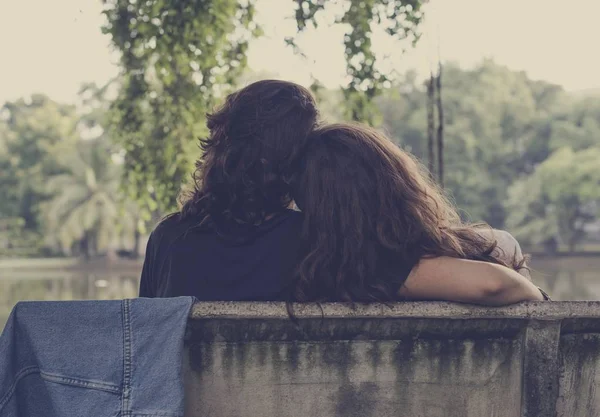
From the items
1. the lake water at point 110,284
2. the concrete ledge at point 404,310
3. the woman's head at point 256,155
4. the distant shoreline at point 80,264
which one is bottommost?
the distant shoreline at point 80,264

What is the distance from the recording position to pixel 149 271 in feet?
9.26

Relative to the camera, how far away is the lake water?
30969 mm

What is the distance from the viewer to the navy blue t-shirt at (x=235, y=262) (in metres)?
2.55

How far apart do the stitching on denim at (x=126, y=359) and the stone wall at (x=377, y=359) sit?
16 cm

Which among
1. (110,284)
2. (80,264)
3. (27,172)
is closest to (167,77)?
(110,284)

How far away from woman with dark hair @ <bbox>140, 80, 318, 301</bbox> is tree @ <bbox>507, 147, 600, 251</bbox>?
5165 centimetres

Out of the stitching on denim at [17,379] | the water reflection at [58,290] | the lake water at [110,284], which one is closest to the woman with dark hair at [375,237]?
the stitching on denim at [17,379]

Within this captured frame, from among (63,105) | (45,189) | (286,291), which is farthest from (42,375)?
(63,105)

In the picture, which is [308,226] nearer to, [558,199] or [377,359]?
[377,359]

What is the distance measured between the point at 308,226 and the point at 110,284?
38.4 metres

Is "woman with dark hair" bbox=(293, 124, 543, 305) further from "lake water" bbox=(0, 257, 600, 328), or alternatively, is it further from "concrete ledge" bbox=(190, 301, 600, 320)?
"lake water" bbox=(0, 257, 600, 328)

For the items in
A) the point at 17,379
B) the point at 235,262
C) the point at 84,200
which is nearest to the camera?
the point at 17,379

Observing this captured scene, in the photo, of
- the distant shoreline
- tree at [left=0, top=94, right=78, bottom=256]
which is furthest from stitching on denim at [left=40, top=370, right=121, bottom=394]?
tree at [left=0, top=94, right=78, bottom=256]

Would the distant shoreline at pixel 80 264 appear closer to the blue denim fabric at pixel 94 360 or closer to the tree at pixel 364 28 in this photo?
the tree at pixel 364 28
